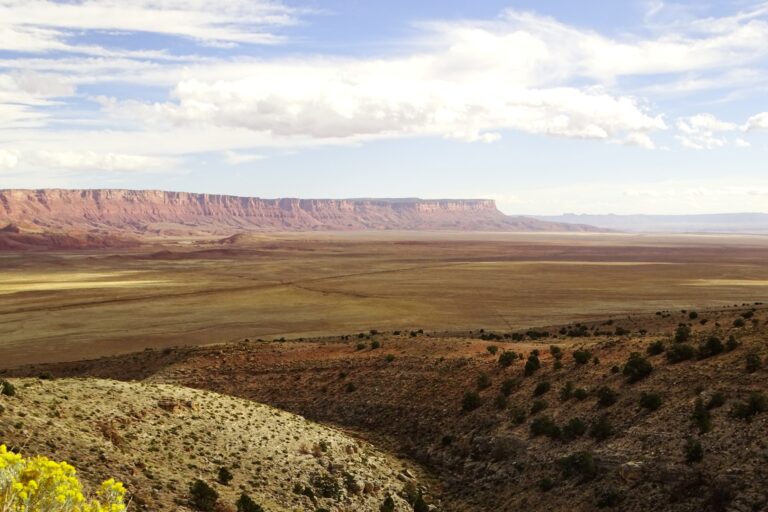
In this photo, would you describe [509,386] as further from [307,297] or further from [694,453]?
[307,297]

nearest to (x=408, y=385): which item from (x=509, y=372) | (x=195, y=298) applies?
(x=509, y=372)

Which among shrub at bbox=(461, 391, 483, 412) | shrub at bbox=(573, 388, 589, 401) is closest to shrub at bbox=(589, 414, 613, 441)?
shrub at bbox=(573, 388, 589, 401)

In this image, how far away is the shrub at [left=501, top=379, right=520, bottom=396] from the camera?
1101 inches

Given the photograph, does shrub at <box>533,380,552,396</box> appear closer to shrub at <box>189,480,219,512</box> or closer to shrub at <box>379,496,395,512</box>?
shrub at <box>379,496,395,512</box>

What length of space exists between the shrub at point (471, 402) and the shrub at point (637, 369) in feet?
22.1

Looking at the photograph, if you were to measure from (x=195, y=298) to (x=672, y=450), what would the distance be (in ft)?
265

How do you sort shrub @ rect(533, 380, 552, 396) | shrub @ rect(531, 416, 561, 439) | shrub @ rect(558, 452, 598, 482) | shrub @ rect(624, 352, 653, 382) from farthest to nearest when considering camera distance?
shrub @ rect(533, 380, 552, 396)
shrub @ rect(624, 352, 653, 382)
shrub @ rect(531, 416, 561, 439)
shrub @ rect(558, 452, 598, 482)

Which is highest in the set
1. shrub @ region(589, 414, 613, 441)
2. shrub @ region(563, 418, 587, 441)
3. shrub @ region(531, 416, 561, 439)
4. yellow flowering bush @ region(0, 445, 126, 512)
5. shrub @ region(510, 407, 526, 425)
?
yellow flowering bush @ region(0, 445, 126, 512)

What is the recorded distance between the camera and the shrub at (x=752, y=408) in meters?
18.5

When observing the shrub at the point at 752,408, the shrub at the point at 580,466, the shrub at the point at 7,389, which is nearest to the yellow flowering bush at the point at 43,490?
the shrub at the point at 7,389

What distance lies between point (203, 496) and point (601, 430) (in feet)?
44.3

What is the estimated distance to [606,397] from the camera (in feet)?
76.8

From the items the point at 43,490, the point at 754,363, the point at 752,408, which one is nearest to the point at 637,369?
the point at 754,363

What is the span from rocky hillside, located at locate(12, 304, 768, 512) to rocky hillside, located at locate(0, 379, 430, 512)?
3435 millimetres
